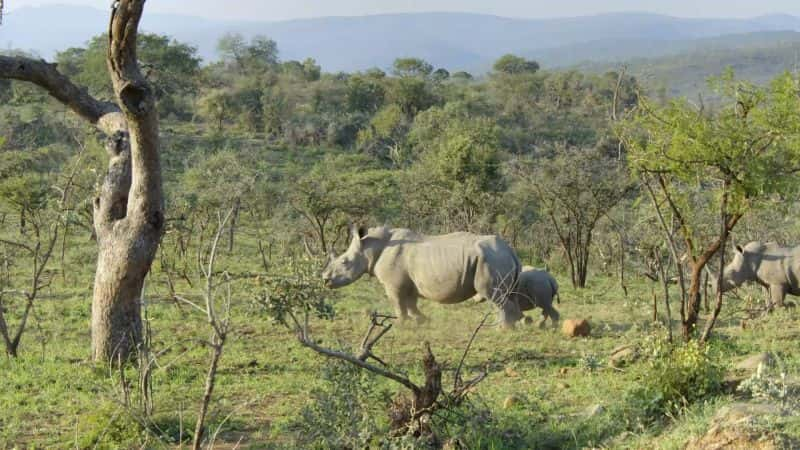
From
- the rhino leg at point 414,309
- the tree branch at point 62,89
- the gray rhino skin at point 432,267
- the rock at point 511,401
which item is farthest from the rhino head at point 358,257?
the rock at point 511,401

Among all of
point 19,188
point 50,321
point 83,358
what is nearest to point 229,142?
point 19,188

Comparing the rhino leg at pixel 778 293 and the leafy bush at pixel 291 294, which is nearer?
the leafy bush at pixel 291 294

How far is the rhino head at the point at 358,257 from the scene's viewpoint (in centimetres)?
1264

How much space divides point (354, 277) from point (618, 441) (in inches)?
261

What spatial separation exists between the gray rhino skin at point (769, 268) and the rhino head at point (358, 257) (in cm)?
599

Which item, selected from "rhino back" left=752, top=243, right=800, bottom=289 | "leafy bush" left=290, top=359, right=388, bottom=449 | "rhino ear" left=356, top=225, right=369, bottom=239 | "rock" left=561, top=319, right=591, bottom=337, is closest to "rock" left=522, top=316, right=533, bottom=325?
"rock" left=561, top=319, right=591, bottom=337

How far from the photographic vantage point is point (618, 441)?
21.9 ft

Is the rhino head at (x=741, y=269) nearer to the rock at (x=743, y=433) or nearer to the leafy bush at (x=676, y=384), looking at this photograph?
the leafy bush at (x=676, y=384)

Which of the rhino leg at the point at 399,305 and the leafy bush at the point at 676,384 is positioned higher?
the leafy bush at the point at 676,384

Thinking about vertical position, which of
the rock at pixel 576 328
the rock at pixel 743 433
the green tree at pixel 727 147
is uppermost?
the green tree at pixel 727 147

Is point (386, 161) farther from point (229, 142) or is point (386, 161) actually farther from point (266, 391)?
point (266, 391)

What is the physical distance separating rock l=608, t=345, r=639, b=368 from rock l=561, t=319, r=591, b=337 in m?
1.73

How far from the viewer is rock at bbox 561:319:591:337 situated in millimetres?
11453

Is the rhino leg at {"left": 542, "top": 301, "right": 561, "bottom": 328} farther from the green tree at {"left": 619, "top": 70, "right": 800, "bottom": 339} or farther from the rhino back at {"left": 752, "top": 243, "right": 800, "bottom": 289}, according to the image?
the rhino back at {"left": 752, "top": 243, "right": 800, "bottom": 289}
